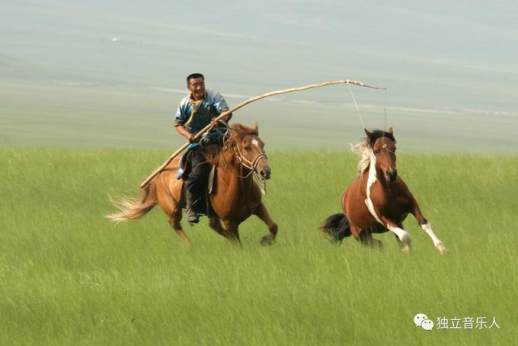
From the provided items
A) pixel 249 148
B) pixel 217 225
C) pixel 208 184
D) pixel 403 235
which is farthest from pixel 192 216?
pixel 403 235

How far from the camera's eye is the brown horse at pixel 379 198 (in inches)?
461

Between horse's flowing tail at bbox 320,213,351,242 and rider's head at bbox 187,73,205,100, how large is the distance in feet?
6.49

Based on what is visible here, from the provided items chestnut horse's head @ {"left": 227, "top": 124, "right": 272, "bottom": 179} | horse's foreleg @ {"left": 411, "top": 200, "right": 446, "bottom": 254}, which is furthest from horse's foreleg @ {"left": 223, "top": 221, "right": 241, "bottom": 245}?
horse's foreleg @ {"left": 411, "top": 200, "right": 446, "bottom": 254}

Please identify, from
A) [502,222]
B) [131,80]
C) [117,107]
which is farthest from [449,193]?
[131,80]

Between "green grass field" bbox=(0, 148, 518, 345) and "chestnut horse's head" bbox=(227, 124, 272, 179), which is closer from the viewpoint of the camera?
→ "green grass field" bbox=(0, 148, 518, 345)

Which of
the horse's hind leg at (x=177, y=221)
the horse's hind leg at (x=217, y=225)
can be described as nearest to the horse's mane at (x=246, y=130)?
the horse's hind leg at (x=217, y=225)

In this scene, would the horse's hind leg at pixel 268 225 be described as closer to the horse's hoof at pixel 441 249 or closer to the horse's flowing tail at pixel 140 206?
the horse's hoof at pixel 441 249

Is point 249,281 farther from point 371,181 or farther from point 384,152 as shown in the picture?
point 371,181

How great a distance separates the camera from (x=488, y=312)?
8.87 m

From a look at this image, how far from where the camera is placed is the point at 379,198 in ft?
39.5

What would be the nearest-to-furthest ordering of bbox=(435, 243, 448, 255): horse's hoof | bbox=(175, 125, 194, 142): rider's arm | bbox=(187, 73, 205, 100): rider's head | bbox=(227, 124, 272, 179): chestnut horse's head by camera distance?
bbox=(435, 243, 448, 255): horse's hoof
bbox=(227, 124, 272, 179): chestnut horse's head
bbox=(187, 73, 205, 100): rider's head
bbox=(175, 125, 194, 142): rider's arm

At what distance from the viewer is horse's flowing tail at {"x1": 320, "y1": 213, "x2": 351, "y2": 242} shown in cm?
1327

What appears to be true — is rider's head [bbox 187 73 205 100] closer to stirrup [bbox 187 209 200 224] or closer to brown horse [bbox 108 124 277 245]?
brown horse [bbox 108 124 277 245]

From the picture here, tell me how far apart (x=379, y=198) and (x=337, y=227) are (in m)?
1.40
